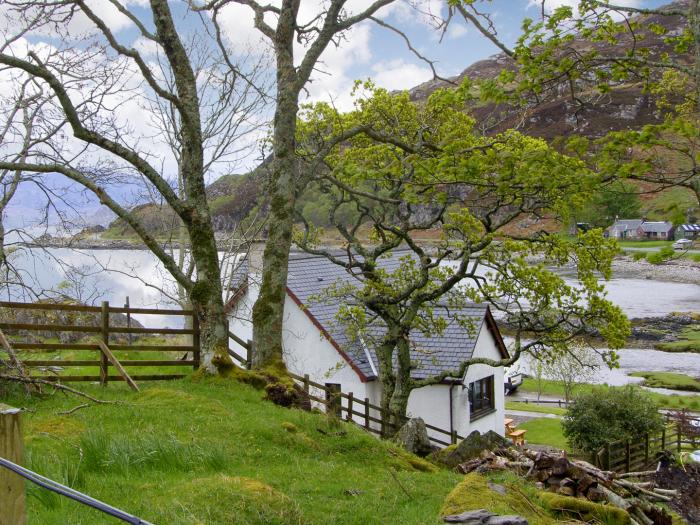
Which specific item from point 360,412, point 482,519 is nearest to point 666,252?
point 482,519

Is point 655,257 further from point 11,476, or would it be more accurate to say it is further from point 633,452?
point 633,452

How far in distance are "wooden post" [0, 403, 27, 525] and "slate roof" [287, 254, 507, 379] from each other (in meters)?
20.4

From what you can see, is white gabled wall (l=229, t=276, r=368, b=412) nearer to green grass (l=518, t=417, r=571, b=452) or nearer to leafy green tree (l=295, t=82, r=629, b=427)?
leafy green tree (l=295, t=82, r=629, b=427)

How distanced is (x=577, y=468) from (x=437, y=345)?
48.9 ft

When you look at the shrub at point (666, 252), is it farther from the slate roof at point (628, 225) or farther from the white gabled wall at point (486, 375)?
the slate roof at point (628, 225)

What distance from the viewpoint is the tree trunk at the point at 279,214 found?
12.9m

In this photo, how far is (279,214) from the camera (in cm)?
1309

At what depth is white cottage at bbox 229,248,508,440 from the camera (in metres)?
24.8

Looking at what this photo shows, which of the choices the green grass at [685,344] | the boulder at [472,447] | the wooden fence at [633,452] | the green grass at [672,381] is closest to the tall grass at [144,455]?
the boulder at [472,447]

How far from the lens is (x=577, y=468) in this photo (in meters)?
11.7

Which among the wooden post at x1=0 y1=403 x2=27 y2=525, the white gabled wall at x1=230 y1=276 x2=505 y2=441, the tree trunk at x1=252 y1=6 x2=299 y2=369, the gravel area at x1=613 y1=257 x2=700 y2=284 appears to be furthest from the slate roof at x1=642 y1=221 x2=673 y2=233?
the wooden post at x1=0 y1=403 x2=27 y2=525

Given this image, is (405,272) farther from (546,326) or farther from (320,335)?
(320,335)

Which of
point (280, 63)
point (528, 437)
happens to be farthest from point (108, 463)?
point (528, 437)

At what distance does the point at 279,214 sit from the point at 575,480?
7.56 m
